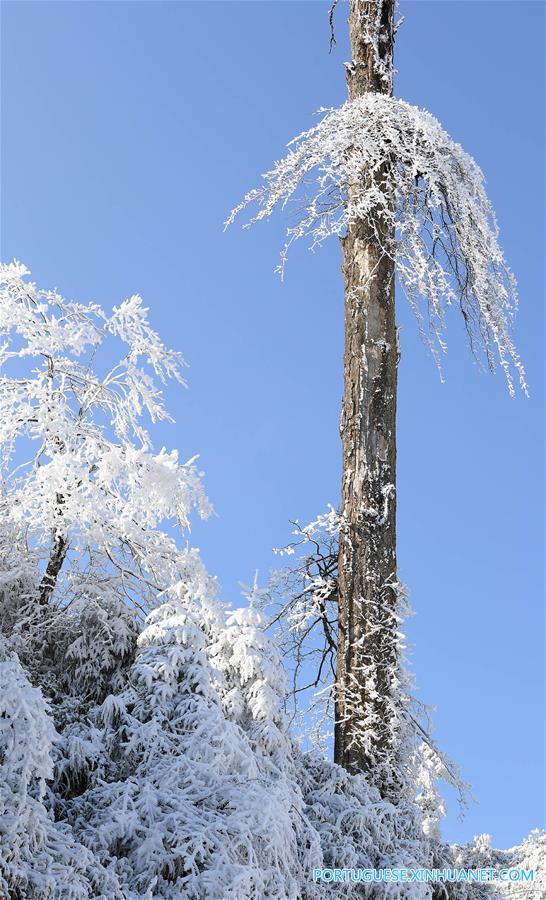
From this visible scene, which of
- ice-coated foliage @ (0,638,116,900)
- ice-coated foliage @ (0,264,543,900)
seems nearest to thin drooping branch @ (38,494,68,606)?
ice-coated foliage @ (0,264,543,900)

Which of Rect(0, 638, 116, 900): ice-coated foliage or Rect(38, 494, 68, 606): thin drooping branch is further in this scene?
Rect(38, 494, 68, 606): thin drooping branch

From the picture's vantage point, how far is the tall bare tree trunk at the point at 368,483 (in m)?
5.90

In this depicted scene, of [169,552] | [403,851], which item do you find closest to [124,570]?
[169,552]

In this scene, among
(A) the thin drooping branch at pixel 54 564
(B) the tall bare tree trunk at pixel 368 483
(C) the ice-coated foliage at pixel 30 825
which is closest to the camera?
(C) the ice-coated foliage at pixel 30 825

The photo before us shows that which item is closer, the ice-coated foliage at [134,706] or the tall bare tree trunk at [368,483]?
the ice-coated foliage at [134,706]

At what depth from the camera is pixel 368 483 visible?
6465 mm

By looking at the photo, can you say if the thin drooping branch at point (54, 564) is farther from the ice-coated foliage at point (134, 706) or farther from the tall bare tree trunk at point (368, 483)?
the tall bare tree trunk at point (368, 483)

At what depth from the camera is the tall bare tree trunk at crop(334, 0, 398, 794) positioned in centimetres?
590

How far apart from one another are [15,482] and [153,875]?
2.61m

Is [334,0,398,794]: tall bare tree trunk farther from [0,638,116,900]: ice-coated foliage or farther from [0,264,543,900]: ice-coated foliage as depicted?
[0,638,116,900]: ice-coated foliage

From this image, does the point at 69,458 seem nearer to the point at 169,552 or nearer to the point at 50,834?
the point at 169,552

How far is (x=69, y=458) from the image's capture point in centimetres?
506

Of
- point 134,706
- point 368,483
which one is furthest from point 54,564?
point 368,483

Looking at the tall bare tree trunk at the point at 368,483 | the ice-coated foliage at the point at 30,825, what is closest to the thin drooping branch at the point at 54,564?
the ice-coated foliage at the point at 30,825
